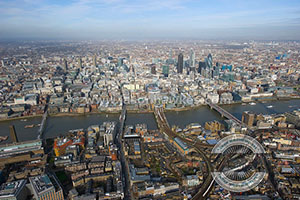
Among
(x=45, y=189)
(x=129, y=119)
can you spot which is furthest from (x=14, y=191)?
(x=129, y=119)

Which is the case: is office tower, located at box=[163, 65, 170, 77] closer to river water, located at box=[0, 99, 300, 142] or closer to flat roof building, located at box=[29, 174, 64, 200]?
river water, located at box=[0, 99, 300, 142]

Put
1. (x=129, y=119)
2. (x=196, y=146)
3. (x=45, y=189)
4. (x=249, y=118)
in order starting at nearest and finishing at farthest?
(x=45, y=189), (x=196, y=146), (x=249, y=118), (x=129, y=119)

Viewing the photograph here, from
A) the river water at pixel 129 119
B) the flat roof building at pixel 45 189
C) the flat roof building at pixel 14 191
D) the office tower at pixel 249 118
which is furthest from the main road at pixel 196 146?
the flat roof building at pixel 14 191

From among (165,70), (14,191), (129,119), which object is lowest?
(129,119)

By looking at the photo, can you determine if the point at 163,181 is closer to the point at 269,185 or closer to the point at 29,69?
the point at 269,185

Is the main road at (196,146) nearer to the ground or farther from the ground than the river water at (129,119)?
farther from the ground

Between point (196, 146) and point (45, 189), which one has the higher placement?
point (45, 189)

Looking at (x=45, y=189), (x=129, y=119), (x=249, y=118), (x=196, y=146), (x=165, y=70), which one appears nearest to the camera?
(x=45, y=189)

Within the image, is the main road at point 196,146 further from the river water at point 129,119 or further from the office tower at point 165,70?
the office tower at point 165,70

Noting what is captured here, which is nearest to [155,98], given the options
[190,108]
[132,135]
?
[190,108]

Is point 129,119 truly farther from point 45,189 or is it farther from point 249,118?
point 249,118
